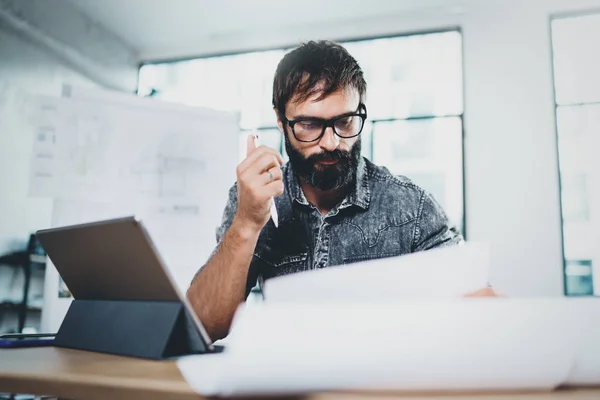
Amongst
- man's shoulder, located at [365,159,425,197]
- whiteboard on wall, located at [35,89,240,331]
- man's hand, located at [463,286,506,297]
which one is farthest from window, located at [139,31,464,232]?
man's hand, located at [463,286,506,297]

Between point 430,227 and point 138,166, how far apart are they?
117 centimetres

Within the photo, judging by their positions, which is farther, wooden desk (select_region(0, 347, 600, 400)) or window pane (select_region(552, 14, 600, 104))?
→ window pane (select_region(552, 14, 600, 104))

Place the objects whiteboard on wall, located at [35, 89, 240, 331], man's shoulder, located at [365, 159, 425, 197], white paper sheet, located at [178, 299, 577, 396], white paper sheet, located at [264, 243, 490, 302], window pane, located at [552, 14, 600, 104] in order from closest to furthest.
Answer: white paper sheet, located at [178, 299, 577, 396]
white paper sheet, located at [264, 243, 490, 302]
man's shoulder, located at [365, 159, 425, 197]
whiteboard on wall, located at [35, 89, 240, 331]
window pane, located at [552, 14, 600, 104]

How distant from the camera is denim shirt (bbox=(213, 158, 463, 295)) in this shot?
1247mm

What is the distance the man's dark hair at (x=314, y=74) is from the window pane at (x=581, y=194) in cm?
268

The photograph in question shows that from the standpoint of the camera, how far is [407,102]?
13.3ft

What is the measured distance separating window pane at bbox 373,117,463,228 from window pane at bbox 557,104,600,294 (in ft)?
2.19

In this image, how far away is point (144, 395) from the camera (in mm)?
367

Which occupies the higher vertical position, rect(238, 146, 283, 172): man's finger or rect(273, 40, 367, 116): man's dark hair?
rect(273, 40, 367, 116): man's dark hair

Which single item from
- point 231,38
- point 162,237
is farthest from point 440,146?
point 162,237

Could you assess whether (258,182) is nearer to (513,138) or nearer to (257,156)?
(257,156)

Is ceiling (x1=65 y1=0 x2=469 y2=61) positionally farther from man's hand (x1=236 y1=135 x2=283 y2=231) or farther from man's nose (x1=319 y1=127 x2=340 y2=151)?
man's hand (x1=236 y1=135 x2=283 y2=231)

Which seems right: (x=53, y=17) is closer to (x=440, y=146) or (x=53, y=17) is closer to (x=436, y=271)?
(x=440, y=146)

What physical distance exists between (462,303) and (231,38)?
4369mm
